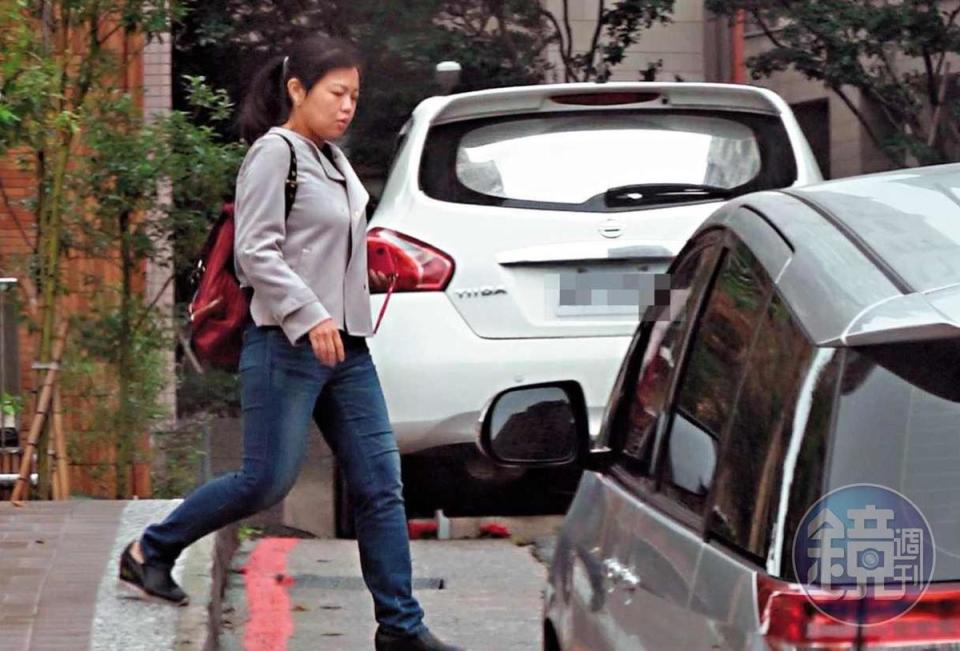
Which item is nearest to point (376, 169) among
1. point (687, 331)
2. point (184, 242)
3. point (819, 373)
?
point (184, 242)

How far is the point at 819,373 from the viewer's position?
238 centimetres

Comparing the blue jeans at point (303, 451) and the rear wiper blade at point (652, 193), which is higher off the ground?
the rear wiper blade at point (652, 193)

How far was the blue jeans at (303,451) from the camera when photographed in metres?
5.21

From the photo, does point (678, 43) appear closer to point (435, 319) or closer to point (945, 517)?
point (435, 319)

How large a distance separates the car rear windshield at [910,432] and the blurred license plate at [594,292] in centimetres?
457

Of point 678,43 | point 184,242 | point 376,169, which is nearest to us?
point 184,242

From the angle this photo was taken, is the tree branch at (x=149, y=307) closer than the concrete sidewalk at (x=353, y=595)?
No

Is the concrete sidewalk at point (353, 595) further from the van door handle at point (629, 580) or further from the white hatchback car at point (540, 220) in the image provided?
the van door handle at point (629, 580)

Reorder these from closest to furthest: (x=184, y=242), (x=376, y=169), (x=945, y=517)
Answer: (x=945, y=517)
(x=184, y=242)
(x=376, y=169)

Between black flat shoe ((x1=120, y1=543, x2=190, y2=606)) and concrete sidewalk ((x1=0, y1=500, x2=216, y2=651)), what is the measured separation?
0.03 meters

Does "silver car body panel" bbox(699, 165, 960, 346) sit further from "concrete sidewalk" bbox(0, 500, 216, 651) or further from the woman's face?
"concrete sidewalk" bbox(0, 500, 216, 651)

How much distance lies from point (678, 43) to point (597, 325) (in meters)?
13.8

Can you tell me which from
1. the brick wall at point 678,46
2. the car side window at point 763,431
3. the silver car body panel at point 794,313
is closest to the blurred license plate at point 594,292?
the silver car body panel at point 794,313

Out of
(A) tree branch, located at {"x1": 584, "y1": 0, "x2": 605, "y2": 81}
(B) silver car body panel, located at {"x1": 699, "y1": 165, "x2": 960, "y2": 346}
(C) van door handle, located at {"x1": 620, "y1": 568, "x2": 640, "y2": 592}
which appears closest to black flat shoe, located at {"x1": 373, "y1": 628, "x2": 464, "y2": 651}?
(C) van door handle, located at {"x1": 620, "y1": 568, "x2": 640, "y2": 592}
